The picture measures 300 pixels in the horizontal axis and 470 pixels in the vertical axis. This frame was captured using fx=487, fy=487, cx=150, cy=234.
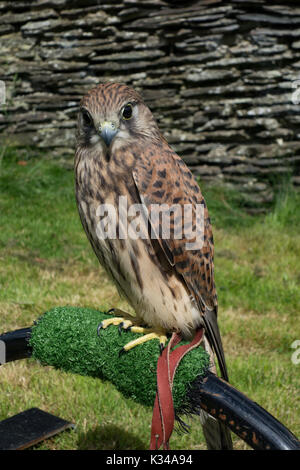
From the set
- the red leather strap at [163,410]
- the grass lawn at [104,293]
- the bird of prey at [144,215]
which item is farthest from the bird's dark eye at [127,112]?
the grass lawn at [104,293]

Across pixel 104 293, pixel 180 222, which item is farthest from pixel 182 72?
pixel 180 222

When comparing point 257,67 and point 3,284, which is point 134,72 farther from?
point 3,284

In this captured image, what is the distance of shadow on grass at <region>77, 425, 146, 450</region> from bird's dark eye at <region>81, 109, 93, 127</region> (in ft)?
5.25

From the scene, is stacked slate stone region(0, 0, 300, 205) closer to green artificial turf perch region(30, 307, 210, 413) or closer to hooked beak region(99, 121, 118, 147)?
hooked beak region(99, 121, 118, 147)

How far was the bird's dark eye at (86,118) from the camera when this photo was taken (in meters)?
1.78

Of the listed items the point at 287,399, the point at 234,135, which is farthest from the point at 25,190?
the point at 287,399

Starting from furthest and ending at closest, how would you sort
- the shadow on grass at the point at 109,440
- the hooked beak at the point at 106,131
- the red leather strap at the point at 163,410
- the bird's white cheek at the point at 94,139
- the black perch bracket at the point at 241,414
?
the shadow on grass at the point at 109,440 < the bird's white cheek at the point at 94,139 < the hooked beak at the point at 106,131 < the red leather strap at the point at 163,410 < the black perch bracket at the point at 241,414

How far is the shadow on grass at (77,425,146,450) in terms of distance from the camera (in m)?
2.46

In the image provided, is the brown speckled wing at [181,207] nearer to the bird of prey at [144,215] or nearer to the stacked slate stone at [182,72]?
the bird of prey at [144,215]

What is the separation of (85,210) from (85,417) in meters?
1.34

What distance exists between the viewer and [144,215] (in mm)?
1742

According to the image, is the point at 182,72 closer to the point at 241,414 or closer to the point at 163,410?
the point at 163,410

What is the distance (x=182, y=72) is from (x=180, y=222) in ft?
14.9

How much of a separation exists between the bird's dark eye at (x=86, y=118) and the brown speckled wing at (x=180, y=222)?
0.74ft
